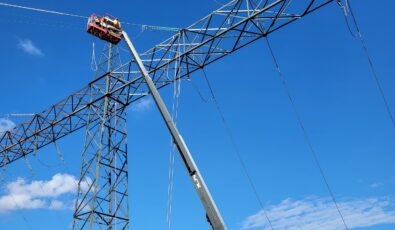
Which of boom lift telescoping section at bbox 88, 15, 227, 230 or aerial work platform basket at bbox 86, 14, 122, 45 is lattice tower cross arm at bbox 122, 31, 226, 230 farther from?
aerial work platform basket at bbox 86, 14, 122, 45

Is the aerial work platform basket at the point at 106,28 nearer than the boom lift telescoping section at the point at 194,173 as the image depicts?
No

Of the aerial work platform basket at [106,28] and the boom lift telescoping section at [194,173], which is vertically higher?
the aerial work platform basket at [106,28]

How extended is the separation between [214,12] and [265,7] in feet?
6.72

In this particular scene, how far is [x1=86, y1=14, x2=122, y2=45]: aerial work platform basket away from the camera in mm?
11016

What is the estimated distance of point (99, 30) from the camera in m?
13.6

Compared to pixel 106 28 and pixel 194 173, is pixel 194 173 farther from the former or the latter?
pixel 106 28

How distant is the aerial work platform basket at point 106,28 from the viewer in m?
11.0

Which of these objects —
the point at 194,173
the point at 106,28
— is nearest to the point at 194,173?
the point at 194,173

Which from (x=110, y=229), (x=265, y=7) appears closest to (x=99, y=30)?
(x=265, y=7)

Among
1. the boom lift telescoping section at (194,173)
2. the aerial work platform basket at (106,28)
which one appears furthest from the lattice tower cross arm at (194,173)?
the aerial work platform basket at (106,28)

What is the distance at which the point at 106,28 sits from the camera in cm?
1147

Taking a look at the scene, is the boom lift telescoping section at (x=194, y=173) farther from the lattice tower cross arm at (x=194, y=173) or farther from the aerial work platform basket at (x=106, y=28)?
the aerial work platform basket at (x=106, y=28)

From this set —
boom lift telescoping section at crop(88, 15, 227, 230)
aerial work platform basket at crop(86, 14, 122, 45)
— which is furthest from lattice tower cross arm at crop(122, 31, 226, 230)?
aerial work platform basket at crop(86, 14, 122, 45)

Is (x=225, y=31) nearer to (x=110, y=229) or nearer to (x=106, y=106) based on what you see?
(x=106, y=106)
